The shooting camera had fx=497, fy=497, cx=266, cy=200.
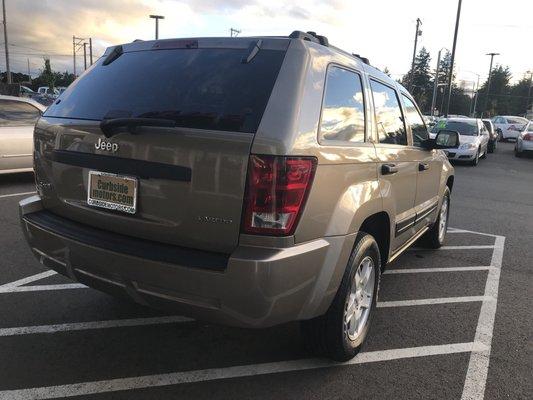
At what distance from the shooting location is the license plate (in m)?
2.70

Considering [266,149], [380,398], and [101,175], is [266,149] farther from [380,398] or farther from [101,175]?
[380,398]

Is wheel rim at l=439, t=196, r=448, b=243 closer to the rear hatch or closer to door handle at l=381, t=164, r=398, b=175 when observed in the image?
door handle at l=381, t=164, r=398, b=175

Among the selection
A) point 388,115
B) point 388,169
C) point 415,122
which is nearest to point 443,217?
point 415,122

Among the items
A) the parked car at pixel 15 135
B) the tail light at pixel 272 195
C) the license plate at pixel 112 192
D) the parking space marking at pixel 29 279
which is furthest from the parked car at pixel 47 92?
the tail light at pixel 272 195

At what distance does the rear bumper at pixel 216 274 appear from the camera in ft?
7.91

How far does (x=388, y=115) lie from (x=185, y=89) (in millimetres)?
1786

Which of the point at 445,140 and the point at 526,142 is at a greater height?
the point at 445,140

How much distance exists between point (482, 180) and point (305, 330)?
38.9 ft

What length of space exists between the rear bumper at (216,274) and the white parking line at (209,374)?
0.52 m

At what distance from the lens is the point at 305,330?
10.2 feet

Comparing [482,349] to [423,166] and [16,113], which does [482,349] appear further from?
[16,113]

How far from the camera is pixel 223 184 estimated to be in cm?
245

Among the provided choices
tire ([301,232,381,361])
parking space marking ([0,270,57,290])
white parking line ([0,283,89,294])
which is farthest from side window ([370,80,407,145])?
parking space marking ([0,270,57,290])

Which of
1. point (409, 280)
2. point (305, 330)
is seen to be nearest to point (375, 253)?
point (305, 330)
